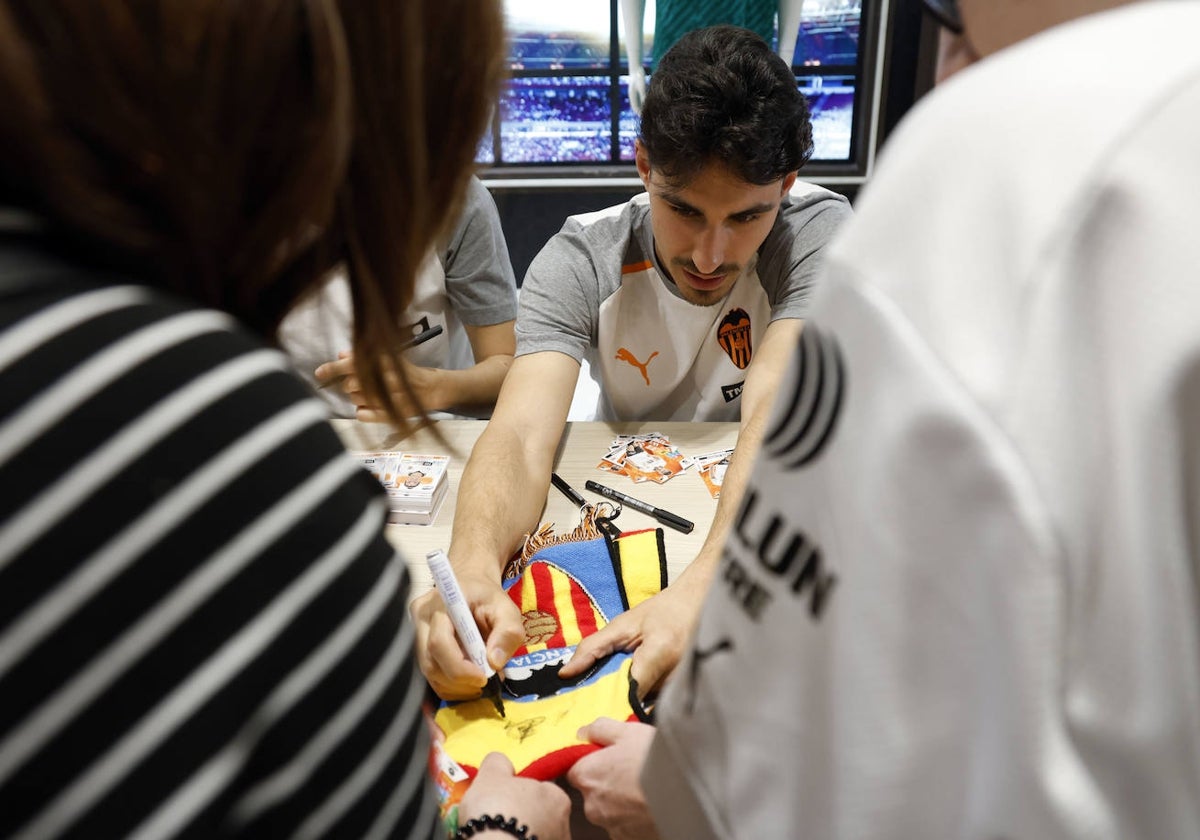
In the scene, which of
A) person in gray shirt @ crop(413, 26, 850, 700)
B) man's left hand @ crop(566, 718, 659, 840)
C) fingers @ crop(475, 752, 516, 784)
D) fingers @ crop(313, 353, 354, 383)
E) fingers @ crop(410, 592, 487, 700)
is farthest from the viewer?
fingers @ crop(313, 353, 354, 383)

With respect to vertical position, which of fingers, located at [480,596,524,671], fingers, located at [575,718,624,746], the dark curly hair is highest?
the dark curly hair

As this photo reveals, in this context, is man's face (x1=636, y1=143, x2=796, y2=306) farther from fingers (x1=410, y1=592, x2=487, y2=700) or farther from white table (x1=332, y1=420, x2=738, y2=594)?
fingers (x1=410, y1=592, x2=487, y2=700)

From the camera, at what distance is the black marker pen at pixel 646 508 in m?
1.37

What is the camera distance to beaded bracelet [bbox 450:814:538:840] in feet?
2.56

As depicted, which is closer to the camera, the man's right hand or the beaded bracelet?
the beaded bracelet

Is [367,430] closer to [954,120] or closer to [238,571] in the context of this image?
[238,571]

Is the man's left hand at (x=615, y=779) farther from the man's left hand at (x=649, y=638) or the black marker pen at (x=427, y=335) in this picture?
the black marker pen at (x=427, y=335)

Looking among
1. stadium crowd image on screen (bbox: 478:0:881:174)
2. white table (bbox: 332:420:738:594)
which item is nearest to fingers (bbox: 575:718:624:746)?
white table (bbox: 332:420:738:594)

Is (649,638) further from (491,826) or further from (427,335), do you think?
(427,335)

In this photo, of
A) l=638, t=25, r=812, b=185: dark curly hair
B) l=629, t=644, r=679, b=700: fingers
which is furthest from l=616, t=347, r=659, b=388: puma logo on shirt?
l=629, t=644, r=679, b=700: fingers

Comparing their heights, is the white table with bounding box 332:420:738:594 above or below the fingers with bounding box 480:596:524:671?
below

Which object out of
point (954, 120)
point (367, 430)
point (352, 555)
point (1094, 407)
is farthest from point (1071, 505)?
point (367, 430)

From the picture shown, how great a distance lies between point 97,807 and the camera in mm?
324

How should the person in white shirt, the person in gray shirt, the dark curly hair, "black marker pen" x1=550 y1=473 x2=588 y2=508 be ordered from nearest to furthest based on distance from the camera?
the person in white shirt, the person in gray shirt, "black marker pen" x1=550 y1=473 x2=588 y2=508, the dark curly hair
